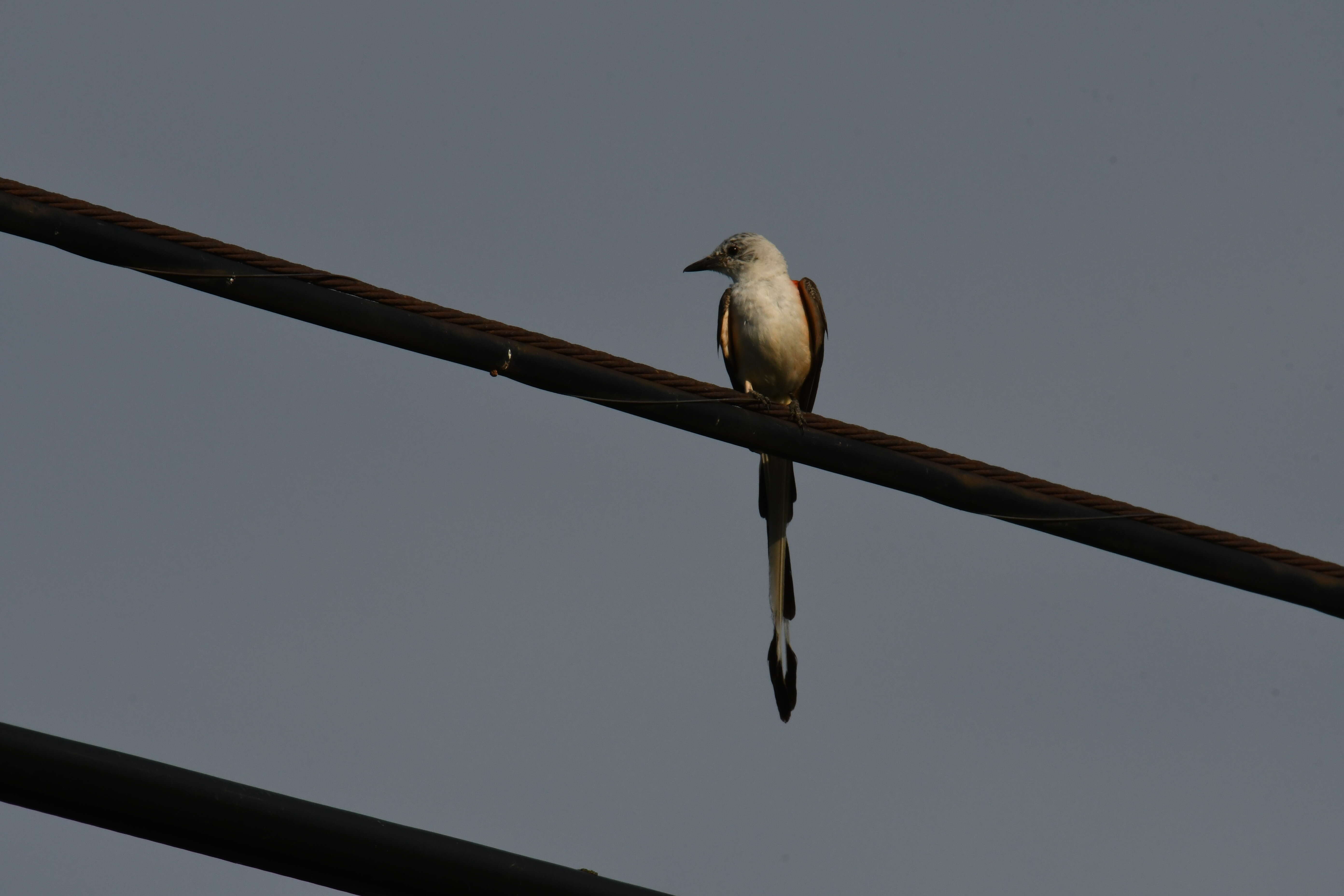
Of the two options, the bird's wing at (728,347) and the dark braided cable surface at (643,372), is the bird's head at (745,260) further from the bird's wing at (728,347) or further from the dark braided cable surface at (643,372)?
the dark braided cable surface at (643,372)

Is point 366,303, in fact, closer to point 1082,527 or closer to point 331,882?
point 331,882

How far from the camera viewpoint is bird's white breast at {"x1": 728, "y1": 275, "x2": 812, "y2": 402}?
7.54 metres

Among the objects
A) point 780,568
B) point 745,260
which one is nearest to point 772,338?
point 745,260

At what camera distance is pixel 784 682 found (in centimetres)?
511

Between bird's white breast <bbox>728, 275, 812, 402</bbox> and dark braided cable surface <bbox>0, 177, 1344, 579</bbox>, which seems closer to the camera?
dark braided cable surface <bbox>0, 177, 1344, 579</bbox>

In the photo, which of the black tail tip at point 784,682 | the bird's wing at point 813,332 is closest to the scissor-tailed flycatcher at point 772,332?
the bird's wing at point 813,332

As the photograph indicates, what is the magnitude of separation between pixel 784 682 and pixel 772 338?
9.33 ft

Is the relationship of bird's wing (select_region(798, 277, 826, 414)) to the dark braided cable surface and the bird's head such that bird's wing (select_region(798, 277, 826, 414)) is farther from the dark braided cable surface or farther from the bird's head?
the dark braided cable surface

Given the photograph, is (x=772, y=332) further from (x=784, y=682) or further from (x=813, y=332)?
(x=784, y=682)

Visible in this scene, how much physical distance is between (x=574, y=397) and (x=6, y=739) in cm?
161

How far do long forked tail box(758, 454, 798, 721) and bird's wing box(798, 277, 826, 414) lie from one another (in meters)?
1.27

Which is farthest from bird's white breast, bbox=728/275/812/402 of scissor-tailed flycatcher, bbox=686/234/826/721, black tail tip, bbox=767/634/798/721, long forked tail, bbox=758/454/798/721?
black tail tip, bbox=767/634/798/721

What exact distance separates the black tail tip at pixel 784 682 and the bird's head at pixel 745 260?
3.32 metres

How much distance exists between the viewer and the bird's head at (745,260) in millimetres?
8086
